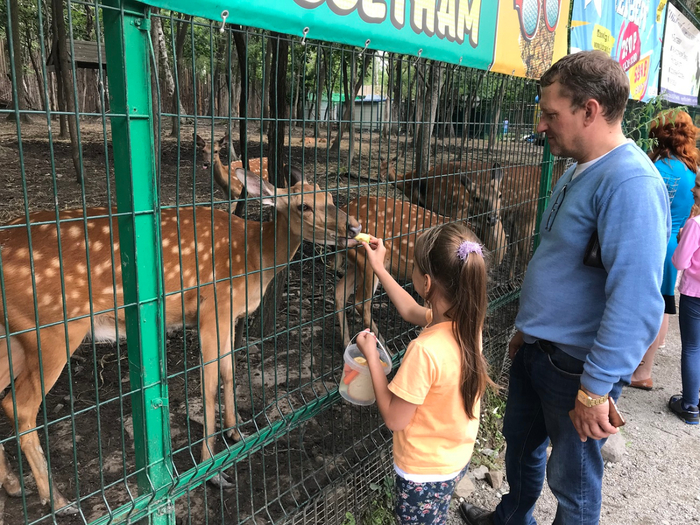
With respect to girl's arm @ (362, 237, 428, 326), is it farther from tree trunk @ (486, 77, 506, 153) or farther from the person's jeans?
the person's jeans

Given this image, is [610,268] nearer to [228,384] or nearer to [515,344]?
[515,344]

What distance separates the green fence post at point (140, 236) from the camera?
1635mm

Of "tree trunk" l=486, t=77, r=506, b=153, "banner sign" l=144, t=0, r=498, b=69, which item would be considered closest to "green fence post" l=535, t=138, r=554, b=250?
"tree trunk" l=486, t=77, r=506, b=153

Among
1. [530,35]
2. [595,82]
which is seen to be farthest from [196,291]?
[530,35]

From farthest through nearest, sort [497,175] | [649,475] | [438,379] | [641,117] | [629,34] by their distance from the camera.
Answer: [641,117] → [629,34] → [497,175] → [649,475] → [438,379]

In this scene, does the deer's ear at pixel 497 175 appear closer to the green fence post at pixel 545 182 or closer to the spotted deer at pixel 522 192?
the spotted deer at pixel 522 192

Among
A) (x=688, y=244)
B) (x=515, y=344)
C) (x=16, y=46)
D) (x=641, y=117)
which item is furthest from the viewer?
(x=16, y=46)

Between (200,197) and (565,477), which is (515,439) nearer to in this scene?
(565,477)

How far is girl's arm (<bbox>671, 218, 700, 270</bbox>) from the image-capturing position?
3.92m

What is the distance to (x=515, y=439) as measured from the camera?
2.61 meters

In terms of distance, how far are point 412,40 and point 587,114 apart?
3.23 ft

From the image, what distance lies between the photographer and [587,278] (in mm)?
2096

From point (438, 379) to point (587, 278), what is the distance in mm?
729

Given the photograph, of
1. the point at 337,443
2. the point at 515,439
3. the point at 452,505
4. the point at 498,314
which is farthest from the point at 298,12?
the point at 498,314
